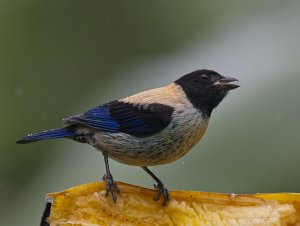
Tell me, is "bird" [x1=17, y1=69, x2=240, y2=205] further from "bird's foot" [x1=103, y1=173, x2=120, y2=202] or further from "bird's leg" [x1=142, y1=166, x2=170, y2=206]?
"bird's foot" [x1=103, y1=173, x2=120, y2=202]

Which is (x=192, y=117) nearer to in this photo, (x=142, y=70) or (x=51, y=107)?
(x=142, y=70)

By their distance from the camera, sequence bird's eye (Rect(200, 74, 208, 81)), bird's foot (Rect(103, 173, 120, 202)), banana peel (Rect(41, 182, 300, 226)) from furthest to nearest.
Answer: bird's eye (Rect(200, 74, 208, 81)) → bird's foot (Rect(103, 173, 120, 202)) → banana peel (Rect(41, 182, 300, 226))

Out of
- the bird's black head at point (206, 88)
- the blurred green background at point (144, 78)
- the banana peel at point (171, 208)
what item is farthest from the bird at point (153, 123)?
the banana peel at point (171, 208)

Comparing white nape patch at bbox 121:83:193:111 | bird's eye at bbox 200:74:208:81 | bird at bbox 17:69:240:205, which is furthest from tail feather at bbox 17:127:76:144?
bird's eye at bbox 200:74:208:81

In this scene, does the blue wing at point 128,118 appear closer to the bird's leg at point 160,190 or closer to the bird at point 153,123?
the bird at point 153,123

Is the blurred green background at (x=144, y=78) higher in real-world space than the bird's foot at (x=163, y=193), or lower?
higher

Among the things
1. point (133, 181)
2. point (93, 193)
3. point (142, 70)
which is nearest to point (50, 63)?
point (142, 70)
